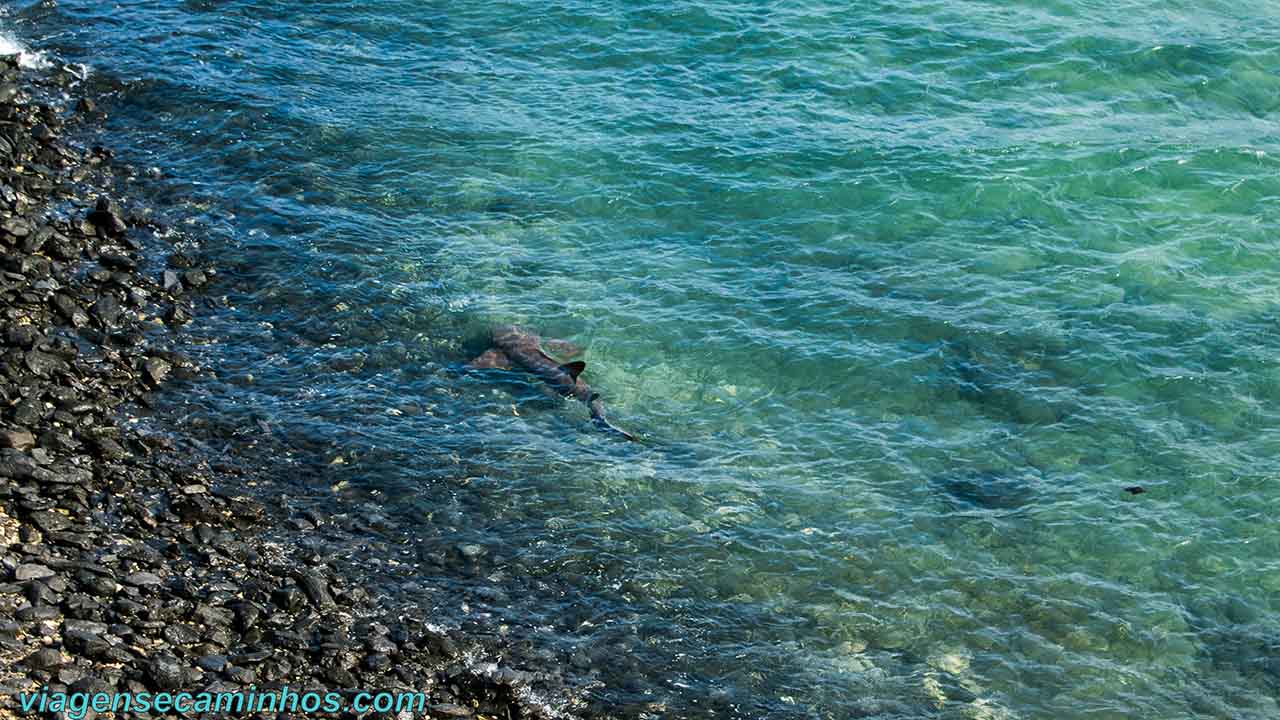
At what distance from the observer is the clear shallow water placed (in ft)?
50.3

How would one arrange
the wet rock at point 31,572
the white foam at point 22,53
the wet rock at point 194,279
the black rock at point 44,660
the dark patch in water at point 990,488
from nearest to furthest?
the black rock at point 44,660
the wet rock at point 31,572
the dark patch in water at point 990,488
the wet rock at point 194,279
the white foam at point 22,53

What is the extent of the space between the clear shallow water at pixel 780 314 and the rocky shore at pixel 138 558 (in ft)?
3.50

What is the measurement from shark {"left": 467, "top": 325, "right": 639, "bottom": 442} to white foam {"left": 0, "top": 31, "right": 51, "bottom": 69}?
1404 cm

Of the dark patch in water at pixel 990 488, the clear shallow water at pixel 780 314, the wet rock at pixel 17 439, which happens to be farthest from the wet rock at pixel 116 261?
the dark patch in water at pixel 990 488

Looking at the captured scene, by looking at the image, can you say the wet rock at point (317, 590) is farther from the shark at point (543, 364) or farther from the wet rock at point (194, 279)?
the wet rock at point (194, 279)

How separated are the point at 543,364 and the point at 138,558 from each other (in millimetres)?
6966

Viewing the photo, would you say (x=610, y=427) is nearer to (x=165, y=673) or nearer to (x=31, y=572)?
(x=165, y=673)

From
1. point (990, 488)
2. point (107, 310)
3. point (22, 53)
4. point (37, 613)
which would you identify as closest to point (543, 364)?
point (107, 310)

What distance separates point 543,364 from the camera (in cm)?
1908

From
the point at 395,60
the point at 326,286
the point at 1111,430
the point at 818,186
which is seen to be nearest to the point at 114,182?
the point at 326,286

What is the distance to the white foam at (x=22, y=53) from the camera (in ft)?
87.1

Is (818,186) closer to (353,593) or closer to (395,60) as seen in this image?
(395,60)

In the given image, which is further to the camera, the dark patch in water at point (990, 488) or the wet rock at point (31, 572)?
the dark patch in water at point (990, 488)

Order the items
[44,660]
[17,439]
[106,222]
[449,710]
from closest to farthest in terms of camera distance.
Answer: [44,660] < [449,710] < [17,439] < [106,222]
